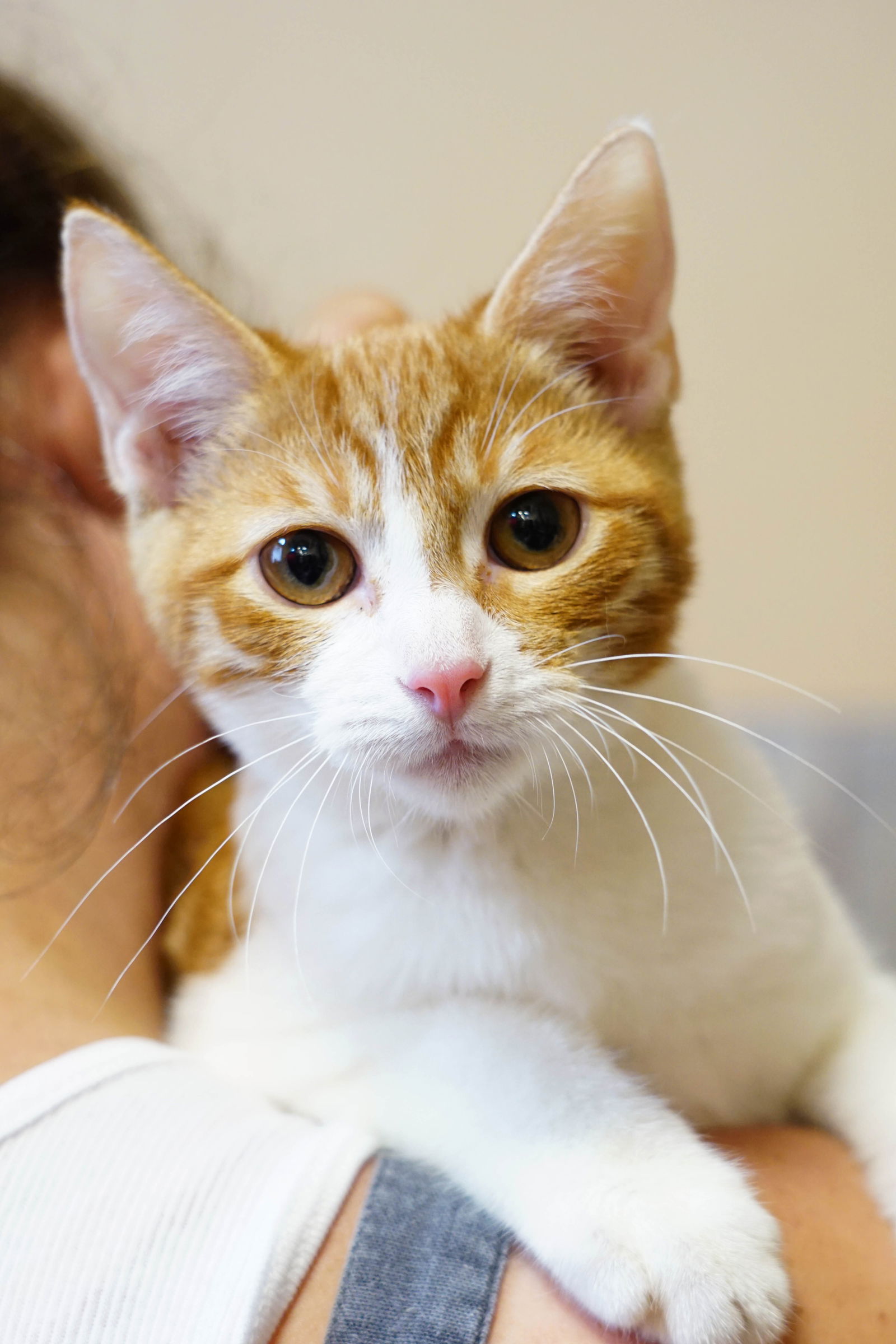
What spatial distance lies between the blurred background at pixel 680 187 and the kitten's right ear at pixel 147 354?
Answer: 908 millimetres

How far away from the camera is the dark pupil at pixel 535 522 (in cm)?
83

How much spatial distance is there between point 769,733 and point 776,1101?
3.52 feet

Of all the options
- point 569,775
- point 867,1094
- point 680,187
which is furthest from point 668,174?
point 867,1094

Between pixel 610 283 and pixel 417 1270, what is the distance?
0.90 metres

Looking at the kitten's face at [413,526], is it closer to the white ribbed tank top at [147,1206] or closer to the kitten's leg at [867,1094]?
the white ribbed tank top at [147,1206]

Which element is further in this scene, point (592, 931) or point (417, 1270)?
point (592, 931)

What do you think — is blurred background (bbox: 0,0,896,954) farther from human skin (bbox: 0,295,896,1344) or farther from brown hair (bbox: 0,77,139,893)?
human skin (bbox: 0,295,896,1344)

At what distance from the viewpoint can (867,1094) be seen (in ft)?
2.99

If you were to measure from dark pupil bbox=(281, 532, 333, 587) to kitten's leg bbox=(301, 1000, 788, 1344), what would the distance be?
1.46 feet

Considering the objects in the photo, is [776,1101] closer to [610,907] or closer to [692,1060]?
[692,1060]

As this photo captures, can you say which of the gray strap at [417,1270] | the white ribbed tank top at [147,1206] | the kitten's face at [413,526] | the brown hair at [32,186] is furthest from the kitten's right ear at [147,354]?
the gray strap at [417,1270]

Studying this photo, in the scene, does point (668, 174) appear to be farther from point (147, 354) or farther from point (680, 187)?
point (147, 354)

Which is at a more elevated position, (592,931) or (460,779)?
(460,779)

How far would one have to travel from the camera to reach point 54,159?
1.31 meters
